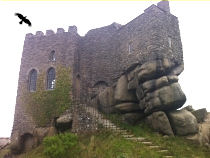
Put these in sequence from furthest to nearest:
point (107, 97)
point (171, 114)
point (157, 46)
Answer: point (107, 97), point (157, 46), point (171, 114)

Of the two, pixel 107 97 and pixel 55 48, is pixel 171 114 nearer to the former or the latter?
pixel 107 97

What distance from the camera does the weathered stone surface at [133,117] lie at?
20562mm

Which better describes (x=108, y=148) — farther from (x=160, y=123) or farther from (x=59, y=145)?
(x=160, y=123)

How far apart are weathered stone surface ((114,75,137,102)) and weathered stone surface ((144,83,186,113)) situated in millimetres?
2677

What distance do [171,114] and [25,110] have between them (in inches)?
543

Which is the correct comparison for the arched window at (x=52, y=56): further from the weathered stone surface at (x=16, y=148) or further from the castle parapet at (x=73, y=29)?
the weathered stone surface at (x=16, y=148)

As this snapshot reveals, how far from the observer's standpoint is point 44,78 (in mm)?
24734

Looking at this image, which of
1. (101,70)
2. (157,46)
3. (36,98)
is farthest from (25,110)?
(157,46)

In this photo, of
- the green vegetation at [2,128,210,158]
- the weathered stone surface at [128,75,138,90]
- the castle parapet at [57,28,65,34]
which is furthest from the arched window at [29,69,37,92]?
the weathered stone surface at [128,75,138,90]

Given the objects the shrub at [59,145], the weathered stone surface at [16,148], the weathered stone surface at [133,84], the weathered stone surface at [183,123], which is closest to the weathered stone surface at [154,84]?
the weathered stone surface at [133,84]

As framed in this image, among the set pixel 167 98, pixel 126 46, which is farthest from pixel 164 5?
pixel 167 98

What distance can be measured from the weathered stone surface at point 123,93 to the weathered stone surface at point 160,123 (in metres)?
2.92

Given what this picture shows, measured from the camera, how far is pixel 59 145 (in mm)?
15562

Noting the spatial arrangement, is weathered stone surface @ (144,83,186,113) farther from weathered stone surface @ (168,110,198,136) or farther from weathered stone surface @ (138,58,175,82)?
weathered stone surface @ (138,58,175,82)
